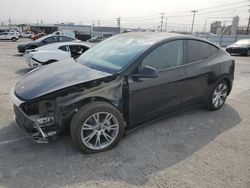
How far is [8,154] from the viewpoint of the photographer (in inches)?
130

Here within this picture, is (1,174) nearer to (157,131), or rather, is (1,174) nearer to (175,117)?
(157,131)

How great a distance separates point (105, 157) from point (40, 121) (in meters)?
0.96

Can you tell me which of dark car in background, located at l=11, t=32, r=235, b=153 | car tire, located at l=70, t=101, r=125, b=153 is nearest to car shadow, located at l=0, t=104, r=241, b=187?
car tire, located at l=70, t=101, r=125, b=153

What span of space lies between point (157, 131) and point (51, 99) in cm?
181

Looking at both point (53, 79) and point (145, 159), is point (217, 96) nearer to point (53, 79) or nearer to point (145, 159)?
point (145, 159)

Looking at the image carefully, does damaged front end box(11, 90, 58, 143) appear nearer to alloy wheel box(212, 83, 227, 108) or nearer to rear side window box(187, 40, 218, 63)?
rear side window box(187, 40, 218, 63)

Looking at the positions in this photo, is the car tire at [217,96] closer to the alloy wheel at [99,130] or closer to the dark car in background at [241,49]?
the alloy wheel at [99,130]

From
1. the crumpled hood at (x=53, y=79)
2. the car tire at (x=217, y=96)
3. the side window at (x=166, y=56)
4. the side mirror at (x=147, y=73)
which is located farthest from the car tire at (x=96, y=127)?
the car tire at (x=217, y=96)

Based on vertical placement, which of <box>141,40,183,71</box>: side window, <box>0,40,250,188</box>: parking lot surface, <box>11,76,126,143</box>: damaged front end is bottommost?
<box>0,40,250,188</box>: parking lot surface

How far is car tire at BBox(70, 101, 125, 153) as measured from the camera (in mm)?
3178

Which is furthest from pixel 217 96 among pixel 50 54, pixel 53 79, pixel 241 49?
pixel 241 49

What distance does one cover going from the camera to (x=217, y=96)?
5.03 m

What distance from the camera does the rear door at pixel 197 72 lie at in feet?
14.1

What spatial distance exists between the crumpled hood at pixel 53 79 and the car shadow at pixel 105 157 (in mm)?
776
